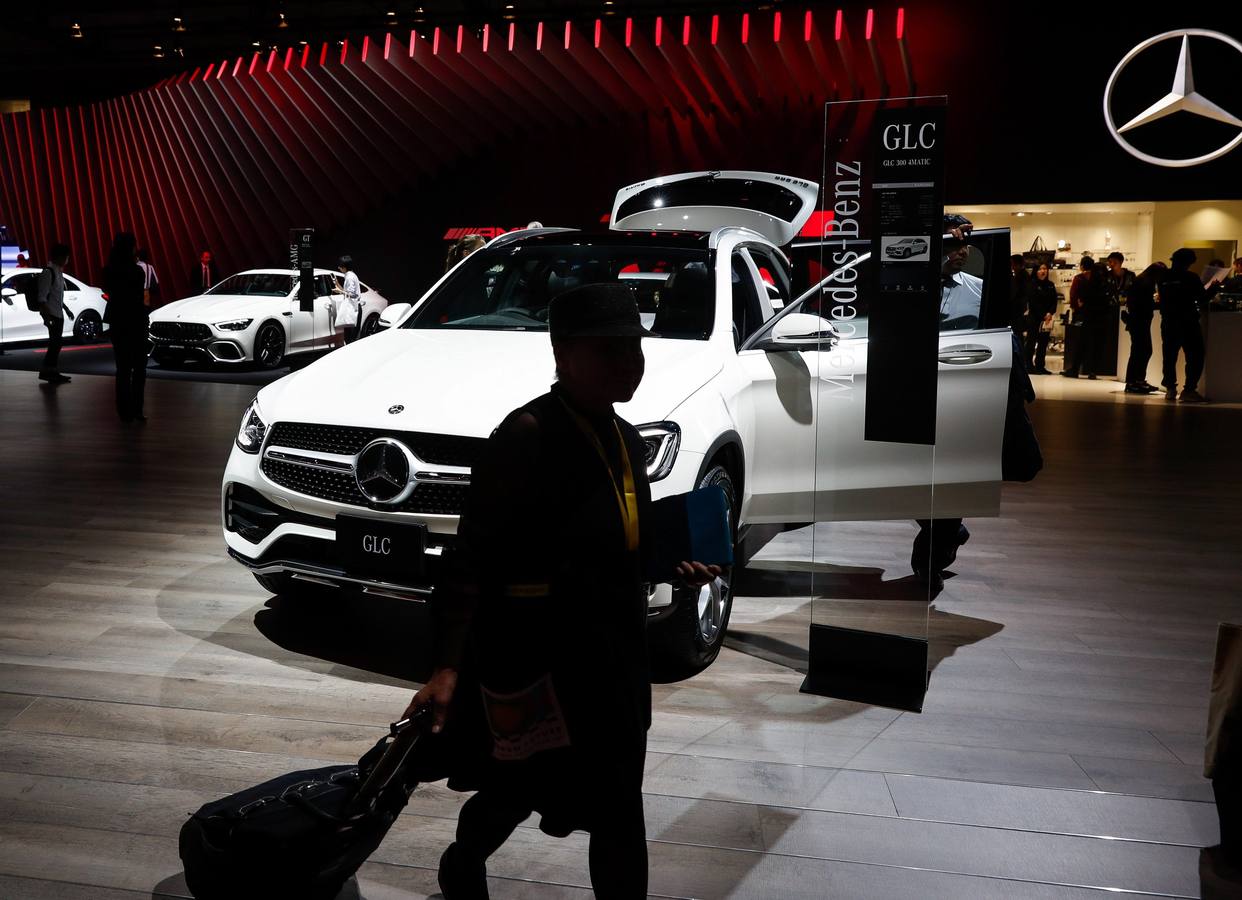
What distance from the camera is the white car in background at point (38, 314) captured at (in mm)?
16609

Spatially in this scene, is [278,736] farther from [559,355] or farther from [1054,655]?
[1054,655]

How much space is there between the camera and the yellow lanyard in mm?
1937

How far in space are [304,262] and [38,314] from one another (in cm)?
605

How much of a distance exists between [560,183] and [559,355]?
16.4m

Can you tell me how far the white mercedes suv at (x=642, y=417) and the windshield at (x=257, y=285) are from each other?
34.9ft

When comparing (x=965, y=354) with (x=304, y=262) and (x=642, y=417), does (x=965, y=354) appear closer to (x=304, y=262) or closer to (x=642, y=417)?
(x=642, y=417)

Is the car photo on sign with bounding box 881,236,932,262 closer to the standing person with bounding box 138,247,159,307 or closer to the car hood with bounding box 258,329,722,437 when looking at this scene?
the car hood with bounding box 258,329,722,437

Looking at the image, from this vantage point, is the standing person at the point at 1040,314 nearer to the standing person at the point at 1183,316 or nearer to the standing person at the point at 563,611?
the standing person at the point at 1183,316

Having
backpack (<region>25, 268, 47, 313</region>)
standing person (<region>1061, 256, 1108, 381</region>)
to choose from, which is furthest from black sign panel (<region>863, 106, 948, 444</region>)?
standing person (<region>1061, 256, 1108, 381</region>)

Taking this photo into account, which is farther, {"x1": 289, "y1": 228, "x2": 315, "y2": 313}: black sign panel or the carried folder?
{"x1": 289, "y1": 228, "x2": 315, "y2": 313}: black sign panel

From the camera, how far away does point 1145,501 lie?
7.24 m

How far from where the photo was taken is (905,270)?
3646 mm

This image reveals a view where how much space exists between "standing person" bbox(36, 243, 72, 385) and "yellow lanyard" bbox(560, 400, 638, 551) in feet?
38.1

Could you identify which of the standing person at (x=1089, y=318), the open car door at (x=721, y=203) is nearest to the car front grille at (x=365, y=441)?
the open car door at (x=721, y=203)
